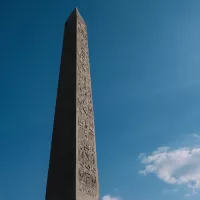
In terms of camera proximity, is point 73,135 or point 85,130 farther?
point 85,130

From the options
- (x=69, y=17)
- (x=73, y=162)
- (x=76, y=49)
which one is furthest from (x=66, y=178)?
(x=69, y=17)

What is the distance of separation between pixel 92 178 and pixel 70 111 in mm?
1344

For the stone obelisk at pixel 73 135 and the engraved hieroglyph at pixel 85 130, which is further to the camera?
the engraved hieroglyph at pixel 85 130

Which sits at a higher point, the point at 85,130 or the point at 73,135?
the point at 85,130

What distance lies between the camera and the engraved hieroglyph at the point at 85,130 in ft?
18.1

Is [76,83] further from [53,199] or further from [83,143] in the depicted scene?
[53,199]

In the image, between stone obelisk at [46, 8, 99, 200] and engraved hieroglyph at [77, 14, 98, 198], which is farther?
engraved hieroglyph at [77, 14, 98, 198]

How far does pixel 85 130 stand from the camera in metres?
6.14

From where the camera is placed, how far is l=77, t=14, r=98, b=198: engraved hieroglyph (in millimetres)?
5531

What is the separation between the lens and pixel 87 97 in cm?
685

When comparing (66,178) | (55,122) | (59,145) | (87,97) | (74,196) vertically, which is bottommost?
(74,196)

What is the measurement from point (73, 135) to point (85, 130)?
1.47 ft

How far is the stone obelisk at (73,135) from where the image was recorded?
5.32 m

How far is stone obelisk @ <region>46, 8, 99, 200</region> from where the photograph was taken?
5.32 meters
